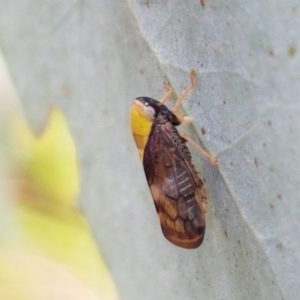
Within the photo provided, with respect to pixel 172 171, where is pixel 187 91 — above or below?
above

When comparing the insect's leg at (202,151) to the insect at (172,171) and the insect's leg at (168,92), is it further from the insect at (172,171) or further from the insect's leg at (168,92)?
the insect's leg at (168,92)

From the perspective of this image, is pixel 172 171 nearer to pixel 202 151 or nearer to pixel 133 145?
pixel 202 151

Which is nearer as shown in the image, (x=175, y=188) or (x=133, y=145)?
(x=175, y=188)

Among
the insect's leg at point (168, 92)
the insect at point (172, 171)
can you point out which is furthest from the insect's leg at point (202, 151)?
the insect's leg at point (168, 92)

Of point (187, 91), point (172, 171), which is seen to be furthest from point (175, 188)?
point (187, 91)

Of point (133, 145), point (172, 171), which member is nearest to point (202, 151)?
point (172, 171)

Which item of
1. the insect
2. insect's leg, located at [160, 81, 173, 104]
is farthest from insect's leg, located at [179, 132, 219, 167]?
insect's leg, located at [160, 81, 173, 104]

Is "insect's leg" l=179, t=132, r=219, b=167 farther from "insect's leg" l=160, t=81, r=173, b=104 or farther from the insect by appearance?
"insect's leg" l=160, t=81, r=173, b=104

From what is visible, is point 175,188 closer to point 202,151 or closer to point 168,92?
point 202,151
